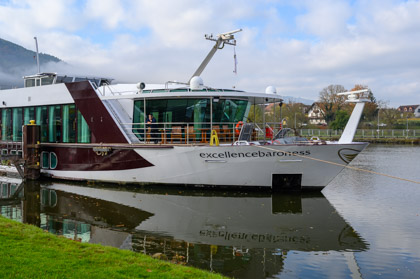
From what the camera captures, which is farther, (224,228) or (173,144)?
(173,144)

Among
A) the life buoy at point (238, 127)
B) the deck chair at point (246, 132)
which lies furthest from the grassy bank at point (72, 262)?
the life buoy at point (238, 127)

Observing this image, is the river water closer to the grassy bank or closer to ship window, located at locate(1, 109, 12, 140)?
the grassy bank

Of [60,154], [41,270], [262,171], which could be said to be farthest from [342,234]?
[60,154]

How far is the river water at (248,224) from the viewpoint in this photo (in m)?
7.55

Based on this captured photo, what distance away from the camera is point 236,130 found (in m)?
16.0

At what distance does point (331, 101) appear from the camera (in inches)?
2795

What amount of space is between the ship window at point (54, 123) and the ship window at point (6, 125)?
3.65 metres

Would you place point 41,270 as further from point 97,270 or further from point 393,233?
point 393,233

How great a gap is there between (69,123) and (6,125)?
5646 mm

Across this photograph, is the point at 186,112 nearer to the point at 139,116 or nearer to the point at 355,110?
the point at 139,116

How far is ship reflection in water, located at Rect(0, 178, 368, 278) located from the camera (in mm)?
8059

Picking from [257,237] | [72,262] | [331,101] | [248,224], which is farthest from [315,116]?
[72,262]

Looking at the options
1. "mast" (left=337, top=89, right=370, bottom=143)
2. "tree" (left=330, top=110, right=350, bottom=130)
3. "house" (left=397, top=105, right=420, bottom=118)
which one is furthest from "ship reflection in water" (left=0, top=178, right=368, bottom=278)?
"house" (left=397, top=105, right=420, bottom=118)

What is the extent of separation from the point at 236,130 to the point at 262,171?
2.76m
